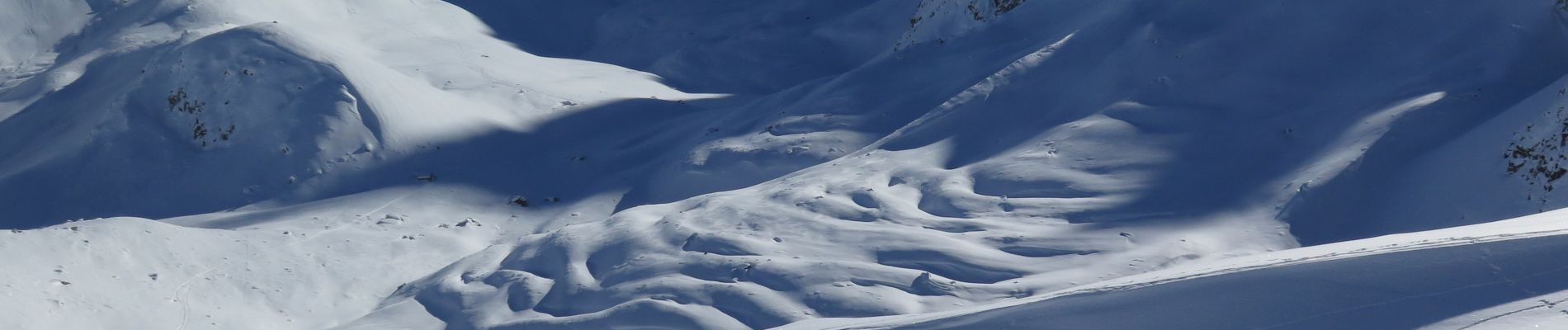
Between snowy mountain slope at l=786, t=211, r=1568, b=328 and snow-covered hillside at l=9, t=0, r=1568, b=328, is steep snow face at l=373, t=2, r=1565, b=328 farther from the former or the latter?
snowy mountain slope at l=786, t=211, r=1568, b=328

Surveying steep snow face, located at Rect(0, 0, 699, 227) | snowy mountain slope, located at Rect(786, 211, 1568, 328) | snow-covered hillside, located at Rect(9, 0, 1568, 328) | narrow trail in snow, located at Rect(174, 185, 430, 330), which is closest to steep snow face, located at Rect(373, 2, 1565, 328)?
snow-covered hillside, located at Rect(9, 0, 1568, 328)

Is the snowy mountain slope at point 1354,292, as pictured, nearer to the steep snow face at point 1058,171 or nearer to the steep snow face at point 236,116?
the steep snow face at point 1058,171

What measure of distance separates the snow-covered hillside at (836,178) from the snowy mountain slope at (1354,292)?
0.05 feet

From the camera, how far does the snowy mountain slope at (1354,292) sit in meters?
3.85

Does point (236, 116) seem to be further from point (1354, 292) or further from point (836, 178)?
point (1354, 292)

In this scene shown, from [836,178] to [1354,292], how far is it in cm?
538

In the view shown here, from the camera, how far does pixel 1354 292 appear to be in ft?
13.6

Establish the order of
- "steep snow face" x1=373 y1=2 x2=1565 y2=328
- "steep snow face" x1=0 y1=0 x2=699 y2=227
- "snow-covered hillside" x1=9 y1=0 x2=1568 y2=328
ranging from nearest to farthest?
"snow-covered hillside" x1=9 y1=0 x2=1568 y2=328 → "steep snow face" x1=373 y1=2 x2=1565 y2=328 → "steep snow face" x1=0 y1=0 x2=699 y2=227

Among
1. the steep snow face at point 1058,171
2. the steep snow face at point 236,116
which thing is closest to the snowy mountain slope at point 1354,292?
the steep snow face at point 1058,171

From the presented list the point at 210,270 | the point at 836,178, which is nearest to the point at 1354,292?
the point at 836,178

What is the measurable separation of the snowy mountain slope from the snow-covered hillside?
0.05ft

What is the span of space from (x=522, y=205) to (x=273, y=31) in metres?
3.69

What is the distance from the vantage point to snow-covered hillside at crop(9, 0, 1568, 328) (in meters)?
6.62

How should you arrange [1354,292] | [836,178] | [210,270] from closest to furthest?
[1354,292]
[210,270]
[836,178]
